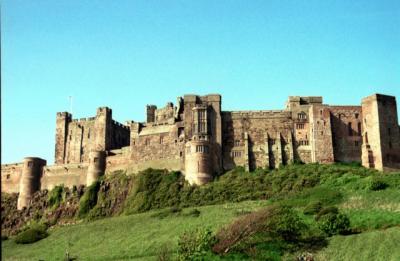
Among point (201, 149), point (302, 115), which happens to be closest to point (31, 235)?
point (201, 149)

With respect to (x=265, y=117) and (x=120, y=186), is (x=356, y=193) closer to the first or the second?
(x=265, y=117)

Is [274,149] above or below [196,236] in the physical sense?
above

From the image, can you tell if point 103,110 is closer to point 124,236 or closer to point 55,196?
point 55,196

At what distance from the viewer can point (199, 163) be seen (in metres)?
77.7

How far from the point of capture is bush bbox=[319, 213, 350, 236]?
2028 inches

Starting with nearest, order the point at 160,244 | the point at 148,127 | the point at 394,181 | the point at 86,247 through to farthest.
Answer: the point at 160,244
the point at 86,247
the point at 394,181
the point at 148,127

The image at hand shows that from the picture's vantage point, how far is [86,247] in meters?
61.7

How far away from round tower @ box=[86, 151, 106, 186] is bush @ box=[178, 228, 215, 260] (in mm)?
38542

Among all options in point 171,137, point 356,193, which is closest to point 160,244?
point 356,193

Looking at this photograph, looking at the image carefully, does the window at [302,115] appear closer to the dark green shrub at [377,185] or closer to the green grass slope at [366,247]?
the dark green shrub at [377,185]

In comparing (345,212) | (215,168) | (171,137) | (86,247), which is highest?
(171,137)

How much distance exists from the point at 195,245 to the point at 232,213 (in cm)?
1533

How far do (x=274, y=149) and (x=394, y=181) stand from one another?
792 inches

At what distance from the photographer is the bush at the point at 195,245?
4772 centimetres
